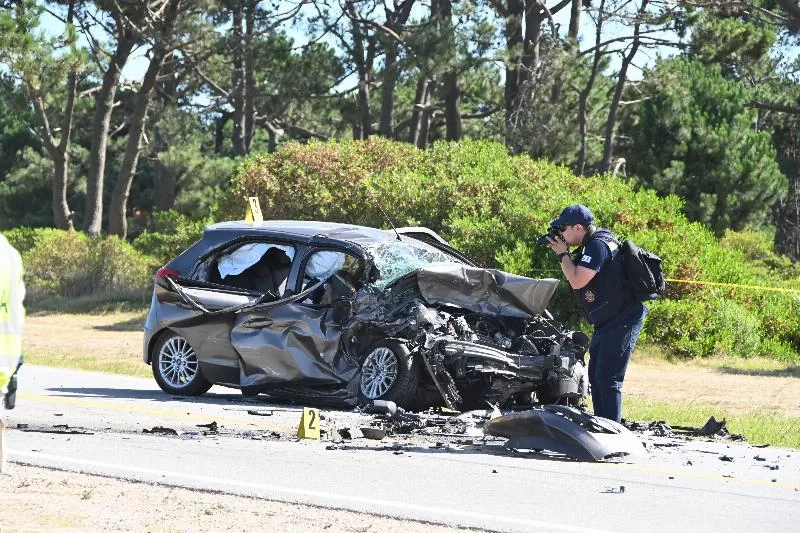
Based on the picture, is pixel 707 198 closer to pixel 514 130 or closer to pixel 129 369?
pixel 514 130

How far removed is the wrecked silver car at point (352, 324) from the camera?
38.7 ft

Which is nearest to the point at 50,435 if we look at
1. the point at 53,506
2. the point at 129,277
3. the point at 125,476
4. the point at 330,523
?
the point at 125,476

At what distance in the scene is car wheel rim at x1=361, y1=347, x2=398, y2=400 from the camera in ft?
38.7

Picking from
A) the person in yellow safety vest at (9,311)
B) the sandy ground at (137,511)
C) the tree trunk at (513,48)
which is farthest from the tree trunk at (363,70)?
the person in yellow safety vest at (9,311)

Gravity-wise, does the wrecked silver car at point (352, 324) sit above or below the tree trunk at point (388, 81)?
below

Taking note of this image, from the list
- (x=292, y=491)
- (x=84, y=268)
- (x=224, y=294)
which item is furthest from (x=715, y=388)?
(x=84, y=268)

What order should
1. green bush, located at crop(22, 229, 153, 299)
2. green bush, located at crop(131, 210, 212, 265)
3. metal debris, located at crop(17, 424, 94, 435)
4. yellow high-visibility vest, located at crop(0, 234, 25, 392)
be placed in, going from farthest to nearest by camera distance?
green bush, located at crop(22, 229, 153, 299), green bush, located at crop(131, 210, 212, 265), metal debris, located at crop(17, 424, 94, 435), yellow high-visibility vest, located at crop(0, 234, 25, 392)

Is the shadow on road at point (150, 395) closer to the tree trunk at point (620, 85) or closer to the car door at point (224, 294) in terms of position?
the car door at point (224, 294)

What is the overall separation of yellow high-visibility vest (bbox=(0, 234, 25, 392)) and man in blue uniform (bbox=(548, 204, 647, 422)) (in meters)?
5.17

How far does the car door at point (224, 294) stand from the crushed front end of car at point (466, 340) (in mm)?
1309

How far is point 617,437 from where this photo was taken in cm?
948

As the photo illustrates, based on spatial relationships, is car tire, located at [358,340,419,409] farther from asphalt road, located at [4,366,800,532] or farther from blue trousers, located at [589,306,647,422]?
blue trousers, located at [589,306,647,422]

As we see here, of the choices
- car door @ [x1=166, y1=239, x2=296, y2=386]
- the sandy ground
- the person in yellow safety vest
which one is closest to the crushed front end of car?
car door @ [x1=166, y1=239, x2=296, y2=386]

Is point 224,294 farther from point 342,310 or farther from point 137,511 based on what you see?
point 137,511
